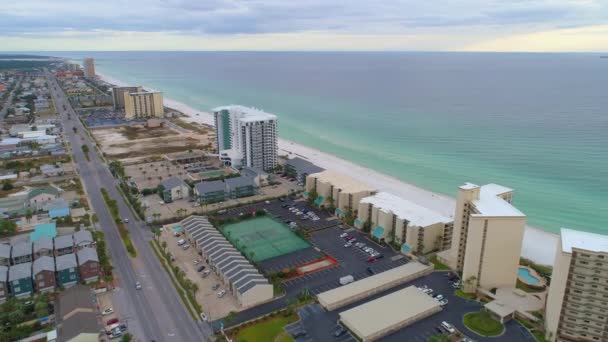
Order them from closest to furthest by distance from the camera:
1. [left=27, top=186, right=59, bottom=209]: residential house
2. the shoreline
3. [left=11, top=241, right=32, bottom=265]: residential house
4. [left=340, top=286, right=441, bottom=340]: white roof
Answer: [left=340, top=286, right=441, bottom=340]: white roof < [left=11, top=241, right=32, bottom=265]: residential house < the shoreline < [left=27, top=186, right=59, bottom=209]: residential house

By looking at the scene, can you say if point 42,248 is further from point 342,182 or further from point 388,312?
point 342,182

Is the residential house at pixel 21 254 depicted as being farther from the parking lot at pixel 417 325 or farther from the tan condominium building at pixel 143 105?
the tan condominium building at pixel 143 105

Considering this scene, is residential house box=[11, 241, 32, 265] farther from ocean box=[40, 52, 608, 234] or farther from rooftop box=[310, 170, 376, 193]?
ocean box=[40, 52, 608, 234]

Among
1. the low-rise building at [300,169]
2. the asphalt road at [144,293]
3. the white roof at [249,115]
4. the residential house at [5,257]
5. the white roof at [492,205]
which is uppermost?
the white roof at [249,115]

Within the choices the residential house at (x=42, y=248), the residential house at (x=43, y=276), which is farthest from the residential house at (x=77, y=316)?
the residential house at (x=42, y=248)

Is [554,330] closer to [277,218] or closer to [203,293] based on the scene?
[203,293]

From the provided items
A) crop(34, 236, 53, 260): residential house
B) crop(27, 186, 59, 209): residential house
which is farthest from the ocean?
crop(34, 236, 53, 260): residential house
